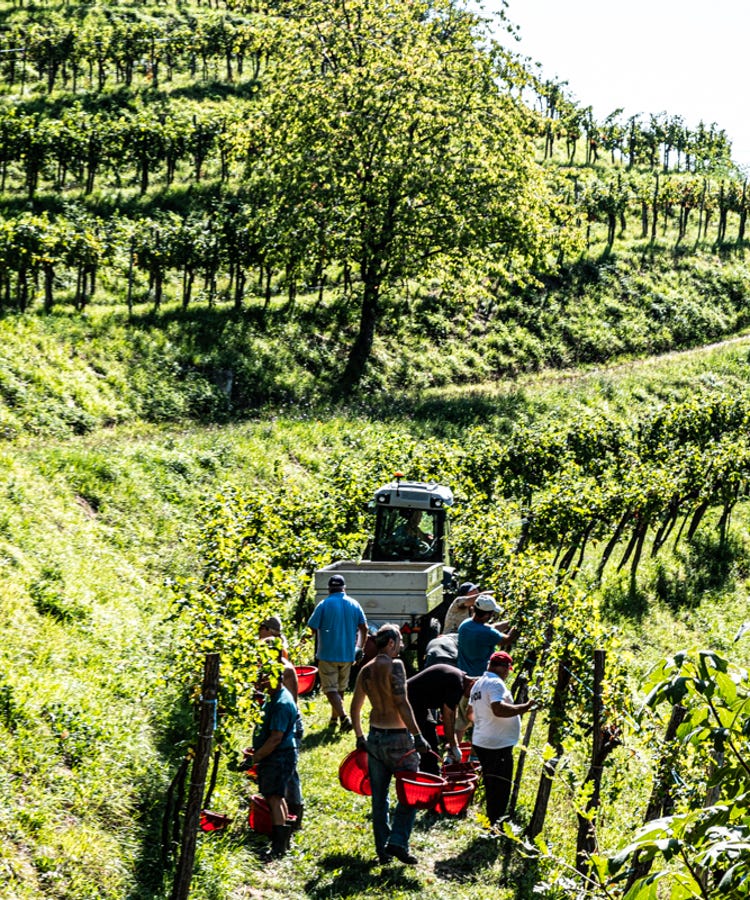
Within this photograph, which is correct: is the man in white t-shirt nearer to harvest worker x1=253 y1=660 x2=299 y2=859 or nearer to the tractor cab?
harvest worker x1=253 y1=660 x2=299 y2=859

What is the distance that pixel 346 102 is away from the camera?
27750 millimetres

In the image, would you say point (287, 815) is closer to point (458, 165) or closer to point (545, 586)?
point (545, 586)

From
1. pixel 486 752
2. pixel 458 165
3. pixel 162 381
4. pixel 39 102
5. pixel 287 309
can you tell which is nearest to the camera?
pixel 486 752

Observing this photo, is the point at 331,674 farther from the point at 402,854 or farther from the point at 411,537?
the point at 411,537

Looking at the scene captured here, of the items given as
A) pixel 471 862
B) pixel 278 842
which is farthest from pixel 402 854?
pixel 278 842

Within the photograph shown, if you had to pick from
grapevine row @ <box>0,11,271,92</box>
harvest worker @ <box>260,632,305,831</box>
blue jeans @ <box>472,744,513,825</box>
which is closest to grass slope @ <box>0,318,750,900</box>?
harvest worker @ <box>260,632,305,831</box>

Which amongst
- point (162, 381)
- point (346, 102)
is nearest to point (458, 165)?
point (346, 102)

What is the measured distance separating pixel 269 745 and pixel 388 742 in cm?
97

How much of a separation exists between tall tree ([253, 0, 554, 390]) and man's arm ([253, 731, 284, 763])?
69.1 feet

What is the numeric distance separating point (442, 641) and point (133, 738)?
10.3ft

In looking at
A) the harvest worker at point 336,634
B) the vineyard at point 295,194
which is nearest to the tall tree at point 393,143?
the vineyard at point 295,194

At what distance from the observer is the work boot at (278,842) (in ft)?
26.7

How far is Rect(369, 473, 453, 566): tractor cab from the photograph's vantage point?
14.3m

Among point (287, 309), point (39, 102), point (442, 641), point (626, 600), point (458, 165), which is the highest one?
point (39, 102)
